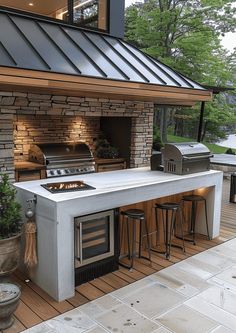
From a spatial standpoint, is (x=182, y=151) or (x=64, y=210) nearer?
(x=64, y=210)

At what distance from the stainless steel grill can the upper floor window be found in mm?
2138

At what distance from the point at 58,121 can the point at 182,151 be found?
2.91 meters

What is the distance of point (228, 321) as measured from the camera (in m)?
2.83

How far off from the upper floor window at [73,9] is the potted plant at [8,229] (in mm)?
3070

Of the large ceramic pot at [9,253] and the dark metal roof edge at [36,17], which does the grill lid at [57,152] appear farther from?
the large ceramic pot at [9,253]

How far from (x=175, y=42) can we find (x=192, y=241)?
845cm

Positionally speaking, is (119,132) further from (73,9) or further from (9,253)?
(9,253)

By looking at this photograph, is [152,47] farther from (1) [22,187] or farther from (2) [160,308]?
(2) [160,308]

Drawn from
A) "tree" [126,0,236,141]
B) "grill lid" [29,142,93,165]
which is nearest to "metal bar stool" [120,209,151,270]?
"grill lid" [29,142,93,165]

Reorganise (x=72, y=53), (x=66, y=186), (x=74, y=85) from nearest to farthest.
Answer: (x=66, y=186) → (x=74, y=85) → (x=72, y=53)

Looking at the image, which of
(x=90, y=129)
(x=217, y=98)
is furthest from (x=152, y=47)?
(x=90, y=129)

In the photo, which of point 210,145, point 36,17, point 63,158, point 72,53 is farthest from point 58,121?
point 210,145

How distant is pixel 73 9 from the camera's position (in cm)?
536

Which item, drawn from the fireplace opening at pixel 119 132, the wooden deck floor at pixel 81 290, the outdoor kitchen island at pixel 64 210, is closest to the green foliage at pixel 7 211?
Answer: the outdoor kitchen island at pixel 64 210
